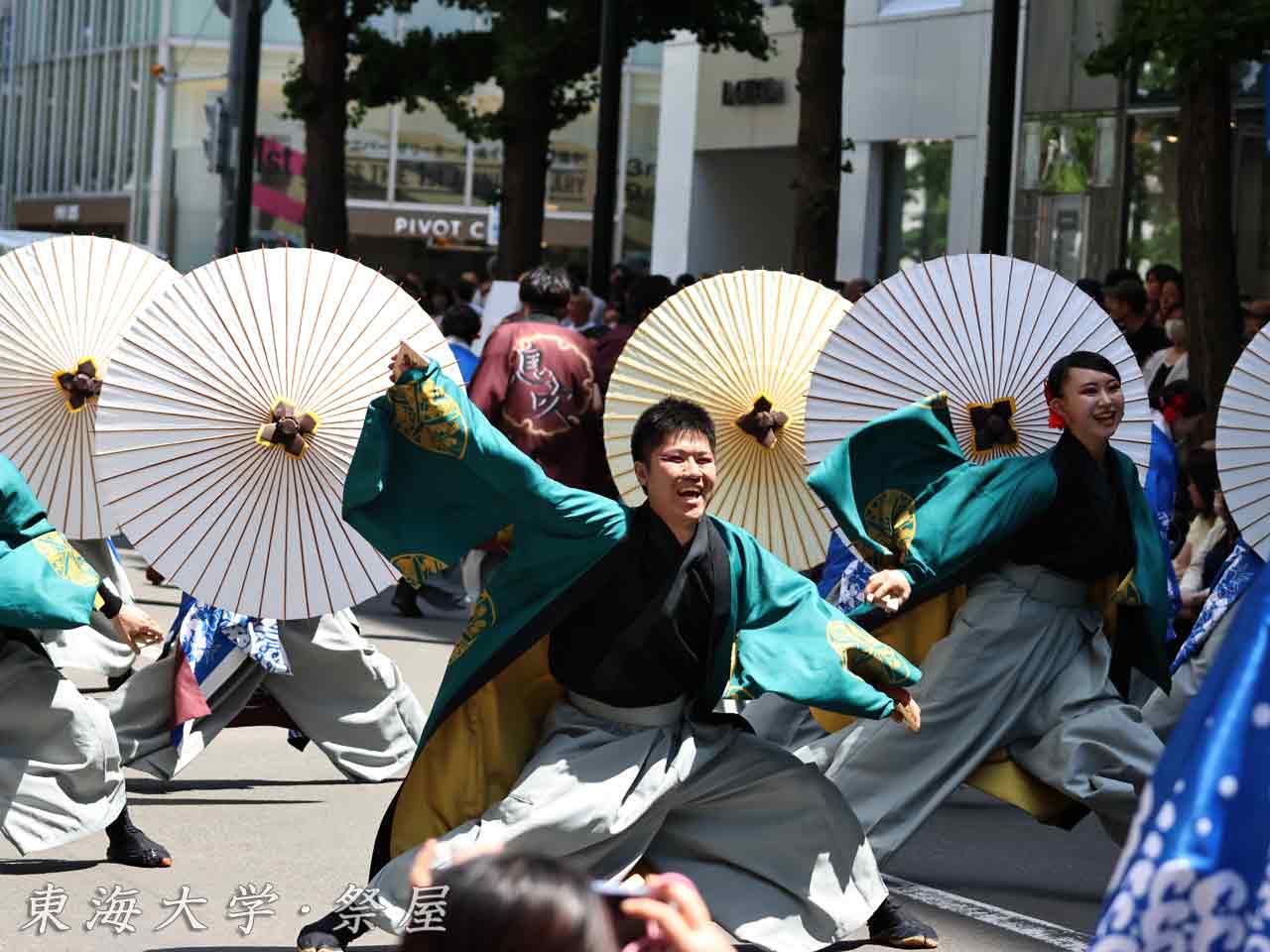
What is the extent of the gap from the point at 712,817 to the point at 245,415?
172 centimetres

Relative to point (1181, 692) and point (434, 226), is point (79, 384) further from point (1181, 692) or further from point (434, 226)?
point (434, 226)

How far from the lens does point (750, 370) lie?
7207 millimetres

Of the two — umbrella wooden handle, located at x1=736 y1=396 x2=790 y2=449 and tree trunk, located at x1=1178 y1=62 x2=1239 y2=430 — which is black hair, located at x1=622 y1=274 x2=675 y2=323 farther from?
umbrella wooden handle, located at x1=736 y1=396 x2=790 y2=449

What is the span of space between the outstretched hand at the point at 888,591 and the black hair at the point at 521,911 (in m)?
3.70

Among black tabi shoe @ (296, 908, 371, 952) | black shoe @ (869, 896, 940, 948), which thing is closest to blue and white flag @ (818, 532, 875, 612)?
black shoe @ (869, 896, 940, 948)

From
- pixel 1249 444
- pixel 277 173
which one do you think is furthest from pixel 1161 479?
pixel 277 173

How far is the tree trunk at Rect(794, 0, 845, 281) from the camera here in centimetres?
1516

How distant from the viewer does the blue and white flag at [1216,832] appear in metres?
2.19

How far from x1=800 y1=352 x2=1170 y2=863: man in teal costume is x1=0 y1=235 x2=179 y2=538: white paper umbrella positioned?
246 cm

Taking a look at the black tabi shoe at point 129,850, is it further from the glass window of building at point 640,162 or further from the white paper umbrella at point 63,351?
the glass window of building at point 640,162

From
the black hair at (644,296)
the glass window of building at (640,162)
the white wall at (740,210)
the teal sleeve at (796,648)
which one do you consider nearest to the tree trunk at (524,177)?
the white wall at (740,210)

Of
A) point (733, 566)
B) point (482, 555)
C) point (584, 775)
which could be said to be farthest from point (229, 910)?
point (482, 555)

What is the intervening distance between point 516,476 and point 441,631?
21.3 feet

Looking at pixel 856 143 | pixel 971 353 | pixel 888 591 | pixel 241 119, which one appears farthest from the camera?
pixel 856 143
